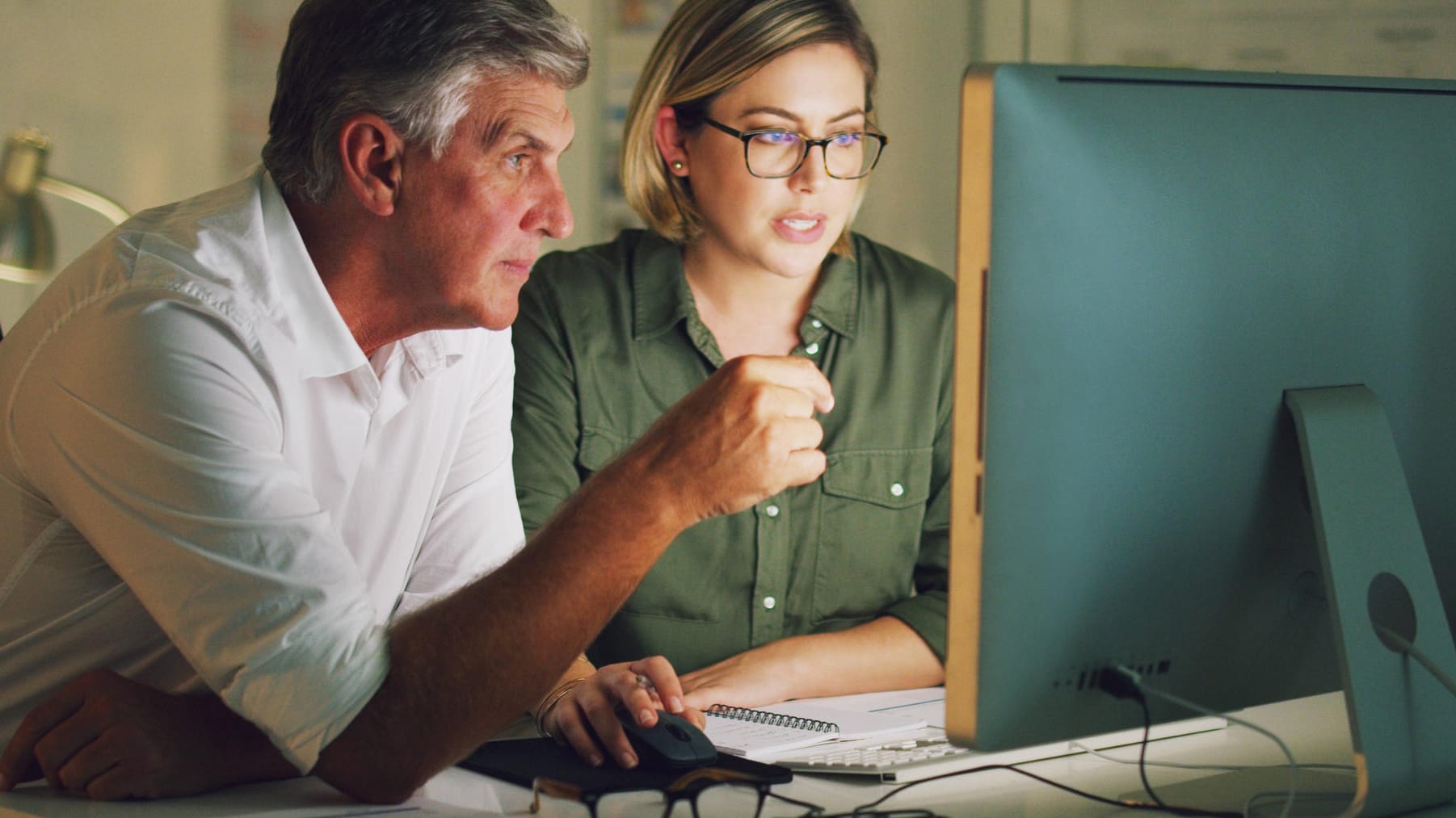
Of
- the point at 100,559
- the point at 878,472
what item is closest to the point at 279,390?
the point at 100,559

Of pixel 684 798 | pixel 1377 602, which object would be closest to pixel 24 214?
pixel 684 798

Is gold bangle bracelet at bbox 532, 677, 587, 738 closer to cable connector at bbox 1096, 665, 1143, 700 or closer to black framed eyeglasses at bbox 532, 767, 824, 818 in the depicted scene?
black framed eyeglasses at bbox 532, 767, 824, 818

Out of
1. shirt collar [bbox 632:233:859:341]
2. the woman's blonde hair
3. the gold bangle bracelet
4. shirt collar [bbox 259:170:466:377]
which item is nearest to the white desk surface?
the gold bangle bracelet

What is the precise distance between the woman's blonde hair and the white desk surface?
0.98 metres

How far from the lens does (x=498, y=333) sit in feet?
5.07

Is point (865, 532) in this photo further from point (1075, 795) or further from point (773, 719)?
point (1075, 795)

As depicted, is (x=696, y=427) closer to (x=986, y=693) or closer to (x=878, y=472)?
(x=986, y=693)

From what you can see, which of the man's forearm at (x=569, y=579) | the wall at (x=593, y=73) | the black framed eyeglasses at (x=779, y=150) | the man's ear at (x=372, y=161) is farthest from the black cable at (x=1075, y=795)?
the wall at (x=593, y=73)

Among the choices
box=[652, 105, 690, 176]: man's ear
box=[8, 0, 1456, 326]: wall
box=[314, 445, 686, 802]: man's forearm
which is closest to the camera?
box=[314, 445, 686, 802]: man's forearm

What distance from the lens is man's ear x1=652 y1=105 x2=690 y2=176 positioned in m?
1.90

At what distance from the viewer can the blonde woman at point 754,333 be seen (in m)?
A: 1.78

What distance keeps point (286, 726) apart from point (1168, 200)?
2.36 feet

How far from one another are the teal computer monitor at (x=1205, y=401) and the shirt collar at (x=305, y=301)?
642mm

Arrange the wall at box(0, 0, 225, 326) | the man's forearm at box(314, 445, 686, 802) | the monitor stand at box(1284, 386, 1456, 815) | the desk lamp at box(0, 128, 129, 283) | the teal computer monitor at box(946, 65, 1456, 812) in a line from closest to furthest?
the teal computer monitor at box(946, 65, 1456, 812) < the monitor stand at box(1284, 386, 1456, 815) < the man's forearm at box(314, 445, 686, 802) < the desk lamp at box(0, 128, 129, 283) < the wall at box(0, 0, 225, 326)
